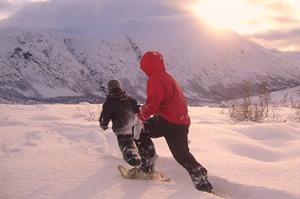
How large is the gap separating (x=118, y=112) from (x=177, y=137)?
686 millimetres

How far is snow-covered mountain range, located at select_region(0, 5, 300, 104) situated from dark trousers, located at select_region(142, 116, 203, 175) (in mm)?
80665

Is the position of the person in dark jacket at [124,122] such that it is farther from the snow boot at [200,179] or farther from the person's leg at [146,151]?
the snow boot at [200,179]

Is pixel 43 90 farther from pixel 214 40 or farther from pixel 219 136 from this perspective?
pixel 219 136

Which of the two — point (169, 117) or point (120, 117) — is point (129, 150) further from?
point (169, 117)

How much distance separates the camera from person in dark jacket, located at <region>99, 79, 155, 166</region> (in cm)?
391

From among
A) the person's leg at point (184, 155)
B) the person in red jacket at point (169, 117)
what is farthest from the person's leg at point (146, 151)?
the person's leg at point (184, 155)

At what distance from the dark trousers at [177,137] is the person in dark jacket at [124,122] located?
23 centimetres

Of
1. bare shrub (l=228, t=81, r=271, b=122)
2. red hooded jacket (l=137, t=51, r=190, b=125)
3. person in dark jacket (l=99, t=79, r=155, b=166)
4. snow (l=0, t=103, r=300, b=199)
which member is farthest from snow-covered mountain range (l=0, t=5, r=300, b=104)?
red hooded jacket (l=137, t=51, r=190, b=125)

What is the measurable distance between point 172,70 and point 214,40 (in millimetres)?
24460

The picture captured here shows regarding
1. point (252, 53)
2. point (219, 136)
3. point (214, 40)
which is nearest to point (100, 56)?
point (214, 40)

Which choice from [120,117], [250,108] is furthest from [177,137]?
[250,108]

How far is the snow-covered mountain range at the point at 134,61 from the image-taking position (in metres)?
96.8

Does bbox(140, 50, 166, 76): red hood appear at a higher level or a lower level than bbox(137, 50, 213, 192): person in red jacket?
higher

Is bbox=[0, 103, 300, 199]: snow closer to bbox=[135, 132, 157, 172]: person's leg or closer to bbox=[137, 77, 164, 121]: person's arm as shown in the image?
bbox=[135, 132, 157, 172]: person's leg
